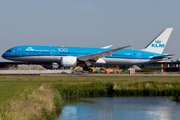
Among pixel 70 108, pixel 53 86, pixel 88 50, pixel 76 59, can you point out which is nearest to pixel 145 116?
pixel 70 108

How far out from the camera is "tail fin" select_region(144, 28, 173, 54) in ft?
230

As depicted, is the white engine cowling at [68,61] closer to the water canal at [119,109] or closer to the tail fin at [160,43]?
the tail fin at [160,43]

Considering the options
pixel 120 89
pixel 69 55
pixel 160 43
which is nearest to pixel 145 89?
pixel 120 89

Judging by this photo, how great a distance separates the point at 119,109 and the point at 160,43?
49020 millimetres

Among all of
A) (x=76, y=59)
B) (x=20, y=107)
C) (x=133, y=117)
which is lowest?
(x=133, y=117)

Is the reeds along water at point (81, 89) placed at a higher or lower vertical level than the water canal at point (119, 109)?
higher

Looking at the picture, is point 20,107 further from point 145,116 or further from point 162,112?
point 162,112

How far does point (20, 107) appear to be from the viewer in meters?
15.4

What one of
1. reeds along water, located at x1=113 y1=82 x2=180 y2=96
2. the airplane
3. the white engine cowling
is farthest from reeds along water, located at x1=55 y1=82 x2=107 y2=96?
the white engine cowling

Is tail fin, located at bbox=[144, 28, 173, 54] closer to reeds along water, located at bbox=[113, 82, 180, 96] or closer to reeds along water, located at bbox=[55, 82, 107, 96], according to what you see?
reeds along water, located at bbox=[113, 82, 180, 96]

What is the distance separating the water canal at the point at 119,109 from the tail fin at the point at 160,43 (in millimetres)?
40889

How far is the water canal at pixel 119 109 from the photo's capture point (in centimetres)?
2214

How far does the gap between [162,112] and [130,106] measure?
3.67 m

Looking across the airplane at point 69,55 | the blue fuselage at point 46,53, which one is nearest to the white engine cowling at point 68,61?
the airplane at point 69,55
